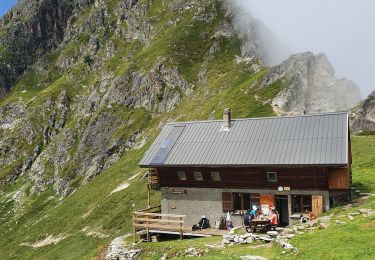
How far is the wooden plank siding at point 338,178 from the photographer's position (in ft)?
123

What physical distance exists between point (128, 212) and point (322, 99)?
48194mm

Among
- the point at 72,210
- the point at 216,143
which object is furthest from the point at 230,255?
the point at 72,210

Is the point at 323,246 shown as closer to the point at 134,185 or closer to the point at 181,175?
the point at 181,175

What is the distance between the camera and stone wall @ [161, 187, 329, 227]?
43.1 meters

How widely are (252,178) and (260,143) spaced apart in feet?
11.5

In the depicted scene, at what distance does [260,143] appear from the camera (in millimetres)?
42625

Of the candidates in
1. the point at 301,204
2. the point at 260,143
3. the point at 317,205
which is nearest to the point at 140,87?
the point at 260,143

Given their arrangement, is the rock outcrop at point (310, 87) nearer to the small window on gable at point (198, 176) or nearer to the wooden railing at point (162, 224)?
the small window on gable at point (198, 176)

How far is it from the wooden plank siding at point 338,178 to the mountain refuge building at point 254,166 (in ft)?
0.23

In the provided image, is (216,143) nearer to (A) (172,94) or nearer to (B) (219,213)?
(B) (219,213)

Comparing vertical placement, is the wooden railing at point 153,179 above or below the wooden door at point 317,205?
above

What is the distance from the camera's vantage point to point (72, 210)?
92.5 metres

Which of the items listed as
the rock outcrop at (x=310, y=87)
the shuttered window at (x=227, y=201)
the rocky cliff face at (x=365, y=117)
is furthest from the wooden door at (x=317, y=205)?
the rock outcrop at (x=310, y=87)

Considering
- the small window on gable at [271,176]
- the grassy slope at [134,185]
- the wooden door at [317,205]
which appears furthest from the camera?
the grassy slope at [134,185]
